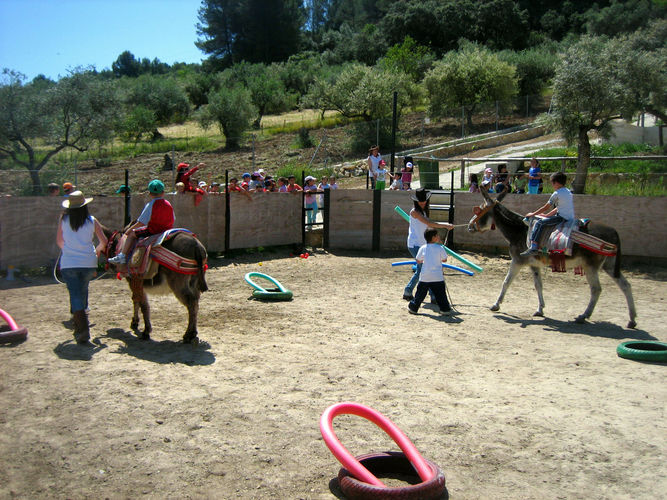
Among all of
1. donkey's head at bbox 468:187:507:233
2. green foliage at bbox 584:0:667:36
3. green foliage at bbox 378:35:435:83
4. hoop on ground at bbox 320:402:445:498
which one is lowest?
hoop on ground at bbox 320:402:445:498

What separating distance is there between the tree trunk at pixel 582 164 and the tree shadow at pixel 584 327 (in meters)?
8.28

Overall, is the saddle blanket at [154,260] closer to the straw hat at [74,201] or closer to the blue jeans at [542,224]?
the straw hat at [74,201]

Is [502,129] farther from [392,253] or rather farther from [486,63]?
[392,253]

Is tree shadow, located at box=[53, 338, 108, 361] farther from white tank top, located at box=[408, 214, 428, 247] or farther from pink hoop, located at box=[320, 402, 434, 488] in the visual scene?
white tank top, located at box=[408, 214, 428, 247]

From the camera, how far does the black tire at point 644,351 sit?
25.2 ft

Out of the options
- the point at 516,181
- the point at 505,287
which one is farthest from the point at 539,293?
the point at 516,181

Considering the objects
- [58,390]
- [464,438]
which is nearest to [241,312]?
[58,390]

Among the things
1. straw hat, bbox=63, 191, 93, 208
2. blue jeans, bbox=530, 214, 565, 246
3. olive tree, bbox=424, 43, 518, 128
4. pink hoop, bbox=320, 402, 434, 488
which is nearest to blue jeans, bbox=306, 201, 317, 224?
blue jeans, bbox=530, 214, 565, 246

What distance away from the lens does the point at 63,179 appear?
18.2m

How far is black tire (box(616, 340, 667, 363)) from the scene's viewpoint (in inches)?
302

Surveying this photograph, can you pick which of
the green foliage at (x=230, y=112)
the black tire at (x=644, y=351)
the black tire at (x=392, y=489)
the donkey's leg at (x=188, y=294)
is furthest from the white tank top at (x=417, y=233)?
the green foliage at (x=230, y=112)

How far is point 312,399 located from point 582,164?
16209 mm

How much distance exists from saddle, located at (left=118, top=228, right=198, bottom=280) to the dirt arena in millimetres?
1018

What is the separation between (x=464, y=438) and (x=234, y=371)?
2.89 meters
